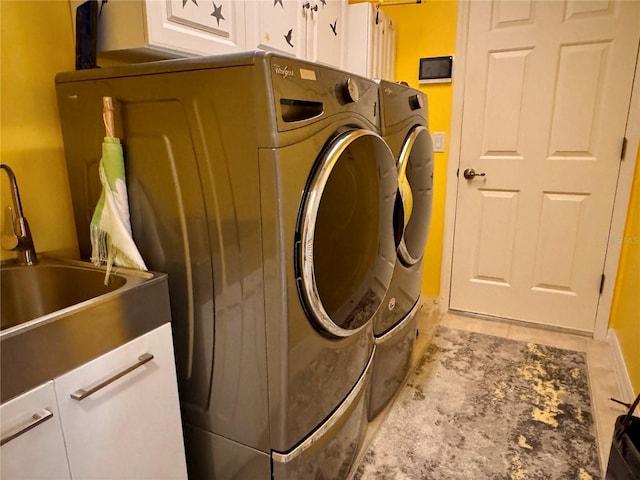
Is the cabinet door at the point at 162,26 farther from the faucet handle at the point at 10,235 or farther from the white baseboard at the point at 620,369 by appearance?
→ the white baseboard at the point at 620,369

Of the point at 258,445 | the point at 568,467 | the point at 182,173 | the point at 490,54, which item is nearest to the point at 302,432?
the point at 258,445

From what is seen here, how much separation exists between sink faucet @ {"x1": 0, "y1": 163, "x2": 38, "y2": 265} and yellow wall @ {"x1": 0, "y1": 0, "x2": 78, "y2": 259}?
2.8 inches

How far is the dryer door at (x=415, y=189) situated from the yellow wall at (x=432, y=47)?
0.77m

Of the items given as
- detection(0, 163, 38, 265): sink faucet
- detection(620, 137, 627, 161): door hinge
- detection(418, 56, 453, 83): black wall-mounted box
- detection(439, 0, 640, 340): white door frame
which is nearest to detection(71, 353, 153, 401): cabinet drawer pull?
detection(0, 163, 38, 265): sink faucet

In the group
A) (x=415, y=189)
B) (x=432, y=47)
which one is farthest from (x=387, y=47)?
(x=415, y=189)

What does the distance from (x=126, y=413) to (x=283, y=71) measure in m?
0.82

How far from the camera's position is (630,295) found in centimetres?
211

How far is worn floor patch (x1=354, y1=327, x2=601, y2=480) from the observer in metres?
1.49

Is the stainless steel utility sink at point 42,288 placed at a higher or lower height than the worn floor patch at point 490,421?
higher

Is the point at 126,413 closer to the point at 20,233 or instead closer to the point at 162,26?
the point at 20,233

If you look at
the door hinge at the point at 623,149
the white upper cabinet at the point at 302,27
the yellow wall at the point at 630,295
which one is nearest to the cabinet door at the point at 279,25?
the white upper cabinet at the point at 302,27

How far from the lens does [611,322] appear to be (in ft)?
7.94

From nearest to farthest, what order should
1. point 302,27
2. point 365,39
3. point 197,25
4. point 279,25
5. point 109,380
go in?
point 109,380 < point 197,25 < point 279,25 < point 302,27 < point 365,39

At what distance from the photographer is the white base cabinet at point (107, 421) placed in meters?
0.73
